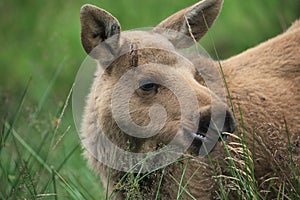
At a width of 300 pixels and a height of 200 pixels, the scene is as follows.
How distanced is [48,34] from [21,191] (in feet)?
18.0

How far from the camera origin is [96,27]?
510 cm

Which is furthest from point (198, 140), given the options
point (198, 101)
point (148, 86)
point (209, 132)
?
point (148, 86)

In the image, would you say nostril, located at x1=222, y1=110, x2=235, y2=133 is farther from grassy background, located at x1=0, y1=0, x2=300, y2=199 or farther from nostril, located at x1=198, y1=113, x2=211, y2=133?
grassy background, located at x1=0, y1=0, x2=300, y2=199

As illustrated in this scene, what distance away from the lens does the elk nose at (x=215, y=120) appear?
14.6 feet

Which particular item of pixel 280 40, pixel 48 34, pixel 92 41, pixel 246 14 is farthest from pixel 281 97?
pixel 48 34

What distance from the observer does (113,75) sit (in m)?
5.16

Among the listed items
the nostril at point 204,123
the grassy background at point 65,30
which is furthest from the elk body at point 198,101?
the grassy background at point 65,30

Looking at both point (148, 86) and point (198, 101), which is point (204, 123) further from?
point (148, 86)

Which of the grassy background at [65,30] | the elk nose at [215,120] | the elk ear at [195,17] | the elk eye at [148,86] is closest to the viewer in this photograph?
the elk nose at [215,120]

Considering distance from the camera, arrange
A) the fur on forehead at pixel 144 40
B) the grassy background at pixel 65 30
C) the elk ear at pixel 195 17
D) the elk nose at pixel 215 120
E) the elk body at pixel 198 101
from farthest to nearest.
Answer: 1. the grassy background at pixel 65 30
2. the elk ear at pixel 195 17
3. the fur on forehead at pixel 144 40
4. the elk body at pixel 198 101
5. the elk nose at pixel 215 120

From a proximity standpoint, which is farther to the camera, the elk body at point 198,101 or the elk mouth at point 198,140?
the elk body at point 198,101

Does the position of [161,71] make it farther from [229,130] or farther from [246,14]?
[246,14]

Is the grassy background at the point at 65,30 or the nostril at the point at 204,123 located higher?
the nostril at the point at 204,123

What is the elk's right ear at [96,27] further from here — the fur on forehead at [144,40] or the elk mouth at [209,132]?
the elk mouth at [209,132]
